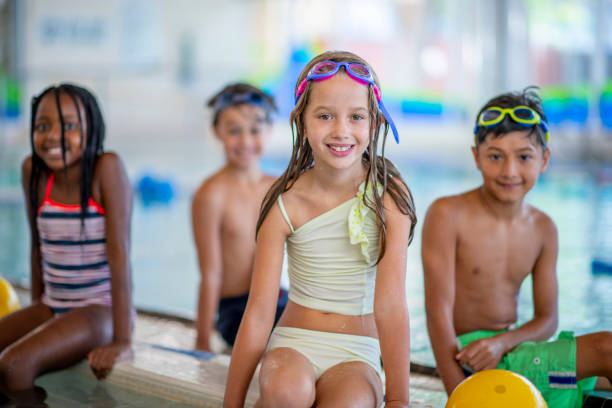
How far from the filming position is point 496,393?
224 centimetres

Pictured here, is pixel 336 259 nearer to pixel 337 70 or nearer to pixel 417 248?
pixel 337 70

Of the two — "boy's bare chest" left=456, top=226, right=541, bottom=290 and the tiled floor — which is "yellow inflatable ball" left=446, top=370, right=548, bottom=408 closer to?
the tiled floor

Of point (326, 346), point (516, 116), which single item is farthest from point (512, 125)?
point (326, 346)

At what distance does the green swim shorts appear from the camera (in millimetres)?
2579

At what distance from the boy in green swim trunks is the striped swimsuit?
A: 5.08ft

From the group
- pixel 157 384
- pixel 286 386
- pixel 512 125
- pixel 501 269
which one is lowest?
pixel 157 384

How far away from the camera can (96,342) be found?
3201mm

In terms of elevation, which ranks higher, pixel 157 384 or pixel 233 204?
pixel 233 204

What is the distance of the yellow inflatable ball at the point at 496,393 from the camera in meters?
2.22

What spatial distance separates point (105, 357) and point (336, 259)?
130cm

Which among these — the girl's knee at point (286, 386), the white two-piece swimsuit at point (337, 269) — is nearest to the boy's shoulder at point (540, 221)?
the white two-piece swimsuit at point (337, 269)

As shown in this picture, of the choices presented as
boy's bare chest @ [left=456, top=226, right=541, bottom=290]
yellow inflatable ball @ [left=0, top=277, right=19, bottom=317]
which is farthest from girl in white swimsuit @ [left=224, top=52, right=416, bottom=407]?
yellow inflatable ball @ [left=0, top=277, right=19, bottom=317]

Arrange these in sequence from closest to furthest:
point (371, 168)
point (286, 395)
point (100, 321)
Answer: point (286, 395), point (371, 168), point (100, 321)

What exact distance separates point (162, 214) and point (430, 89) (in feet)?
39.8
